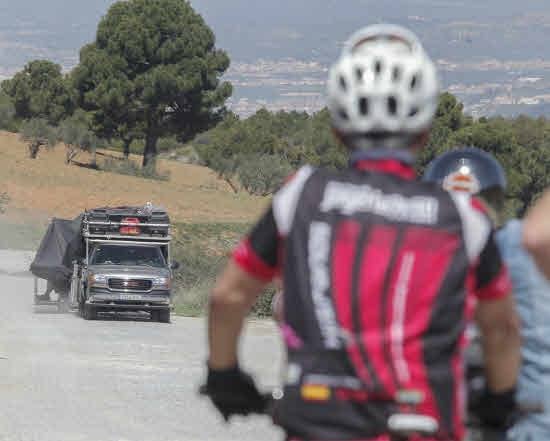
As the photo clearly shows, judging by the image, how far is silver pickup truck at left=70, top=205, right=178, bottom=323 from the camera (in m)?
28.2

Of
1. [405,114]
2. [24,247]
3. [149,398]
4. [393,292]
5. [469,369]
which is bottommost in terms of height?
[24,247]

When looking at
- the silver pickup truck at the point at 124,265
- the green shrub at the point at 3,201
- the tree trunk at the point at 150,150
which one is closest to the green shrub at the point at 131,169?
the tree trunk at the point at 150,150

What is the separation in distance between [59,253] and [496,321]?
94.4 ft

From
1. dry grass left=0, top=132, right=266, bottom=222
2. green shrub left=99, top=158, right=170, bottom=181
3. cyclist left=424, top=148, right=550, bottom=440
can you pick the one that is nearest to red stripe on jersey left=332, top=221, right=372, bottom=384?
cyclist left=424, top=148, right=550, bottom=440

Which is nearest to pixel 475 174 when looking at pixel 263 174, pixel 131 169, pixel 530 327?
pixel 530 327

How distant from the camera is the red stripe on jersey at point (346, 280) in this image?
371 centimetres

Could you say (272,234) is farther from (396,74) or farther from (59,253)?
(59,253)

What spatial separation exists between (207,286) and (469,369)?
31052 millimetres

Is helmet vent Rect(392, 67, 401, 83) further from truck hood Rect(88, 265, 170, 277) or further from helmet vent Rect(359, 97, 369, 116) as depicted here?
truck hood Rect(88, 265, 170, 277)

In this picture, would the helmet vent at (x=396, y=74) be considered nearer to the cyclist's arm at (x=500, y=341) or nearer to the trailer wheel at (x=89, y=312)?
the cyclist's arm at (x=500, y=341)

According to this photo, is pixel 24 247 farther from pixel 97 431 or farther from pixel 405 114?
pixel 405 114

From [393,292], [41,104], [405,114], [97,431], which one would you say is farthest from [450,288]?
[41,104]

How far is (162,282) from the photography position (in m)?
28.4

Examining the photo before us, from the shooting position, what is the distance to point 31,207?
6084 cm
